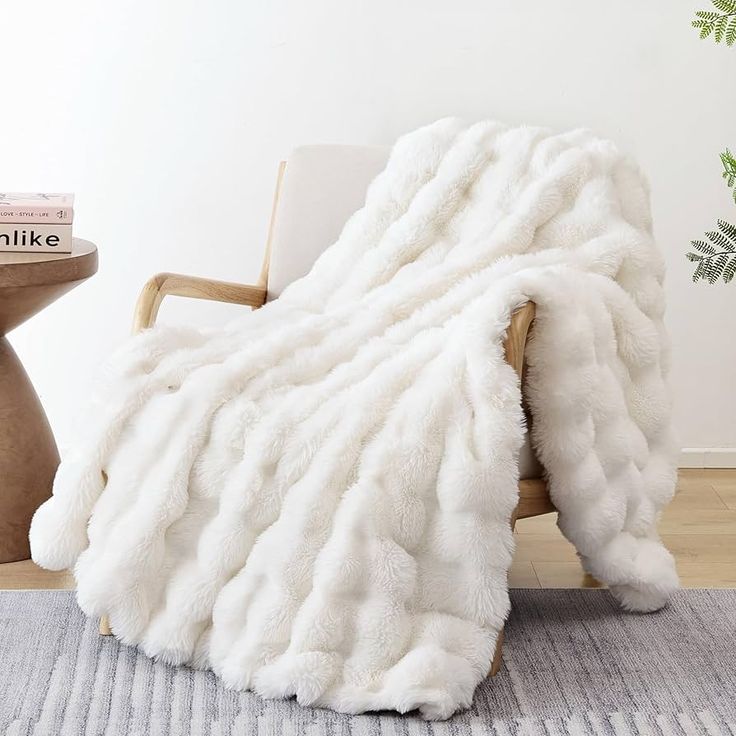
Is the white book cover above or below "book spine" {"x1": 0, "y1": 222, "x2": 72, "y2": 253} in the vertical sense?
above

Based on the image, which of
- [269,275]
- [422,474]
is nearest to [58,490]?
[422,474]

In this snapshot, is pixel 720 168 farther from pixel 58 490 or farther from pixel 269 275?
pixel 58 490

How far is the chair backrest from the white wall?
1.10 ft

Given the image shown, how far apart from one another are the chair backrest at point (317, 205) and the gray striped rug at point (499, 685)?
83cm

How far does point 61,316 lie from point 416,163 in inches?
41.7

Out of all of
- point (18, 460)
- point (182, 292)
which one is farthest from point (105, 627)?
point (182, 292)

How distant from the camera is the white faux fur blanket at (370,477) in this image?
1627mm

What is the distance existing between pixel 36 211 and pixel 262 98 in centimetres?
77

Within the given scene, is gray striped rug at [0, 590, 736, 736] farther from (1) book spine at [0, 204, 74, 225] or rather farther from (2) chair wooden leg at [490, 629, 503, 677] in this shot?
(1) book spine at [0, 204, 74, 225]

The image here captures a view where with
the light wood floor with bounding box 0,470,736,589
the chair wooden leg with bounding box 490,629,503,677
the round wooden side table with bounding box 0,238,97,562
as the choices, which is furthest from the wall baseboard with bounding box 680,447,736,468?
the round wooden side table with bounding box 0,238,97,562

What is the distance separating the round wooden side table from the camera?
212cm

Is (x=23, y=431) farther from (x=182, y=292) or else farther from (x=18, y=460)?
(x=182, y=292)

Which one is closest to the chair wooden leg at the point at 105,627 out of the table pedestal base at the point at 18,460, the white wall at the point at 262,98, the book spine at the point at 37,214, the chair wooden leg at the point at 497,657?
the table pedestal base at the point at 18,460

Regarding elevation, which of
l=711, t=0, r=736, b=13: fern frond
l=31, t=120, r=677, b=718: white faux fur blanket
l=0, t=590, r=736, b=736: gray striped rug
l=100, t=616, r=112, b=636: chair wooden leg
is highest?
l=711, t=0, r=736, b=13: fern frond
